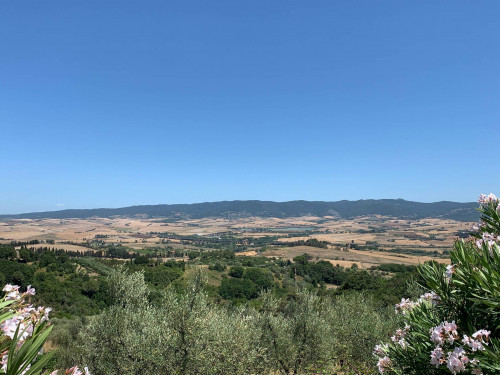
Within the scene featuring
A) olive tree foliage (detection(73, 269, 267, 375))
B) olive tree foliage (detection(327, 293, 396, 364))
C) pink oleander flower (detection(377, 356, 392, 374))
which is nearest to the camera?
pink oleander flower (detection(377, 356, 392, 374))

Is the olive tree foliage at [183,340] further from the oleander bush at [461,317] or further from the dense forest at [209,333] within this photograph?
the oleander bush at [461,317]

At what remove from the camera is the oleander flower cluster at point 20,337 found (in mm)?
2111

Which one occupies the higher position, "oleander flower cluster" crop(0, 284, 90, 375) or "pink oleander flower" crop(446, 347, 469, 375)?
"oleander flower cluster" crop(0, 284, 90, 375)

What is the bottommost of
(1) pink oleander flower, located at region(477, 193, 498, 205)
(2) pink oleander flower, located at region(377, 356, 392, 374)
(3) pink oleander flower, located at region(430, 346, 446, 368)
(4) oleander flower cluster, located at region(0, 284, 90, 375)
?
(2) pink oleander flower, located at region(377, 356, 392, 374)

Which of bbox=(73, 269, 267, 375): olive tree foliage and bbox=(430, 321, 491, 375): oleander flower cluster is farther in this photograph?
bbox=(73, 269, 267, 375): olive tree foliage

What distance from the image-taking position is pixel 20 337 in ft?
8.66

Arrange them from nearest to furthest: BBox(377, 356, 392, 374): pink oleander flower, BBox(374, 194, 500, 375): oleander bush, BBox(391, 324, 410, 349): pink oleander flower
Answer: BBox(374, 194, 500, 375): oleander bush → BBox(391, 324, 410, 349): pink oleander flower → BBox(377, 356, 392, 374): pink oleander flower

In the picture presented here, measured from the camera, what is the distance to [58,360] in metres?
20.8

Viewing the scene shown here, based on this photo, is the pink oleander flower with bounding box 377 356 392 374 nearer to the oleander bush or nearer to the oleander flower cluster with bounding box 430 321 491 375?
the oleander bush

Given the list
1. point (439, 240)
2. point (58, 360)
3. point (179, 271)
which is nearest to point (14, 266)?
point (179, 271)

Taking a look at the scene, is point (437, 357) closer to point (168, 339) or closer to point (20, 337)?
point (20, 337)

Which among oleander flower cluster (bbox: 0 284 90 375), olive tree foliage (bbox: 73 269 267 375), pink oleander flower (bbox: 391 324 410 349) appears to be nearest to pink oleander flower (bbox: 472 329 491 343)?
pink oleander flower (bbox: 391 324 410 349)

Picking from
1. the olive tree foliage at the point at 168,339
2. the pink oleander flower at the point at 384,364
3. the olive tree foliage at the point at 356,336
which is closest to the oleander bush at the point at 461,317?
the pink oleander flower at the point at 384,364

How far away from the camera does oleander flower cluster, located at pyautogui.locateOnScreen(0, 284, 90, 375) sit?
6.92 feet
